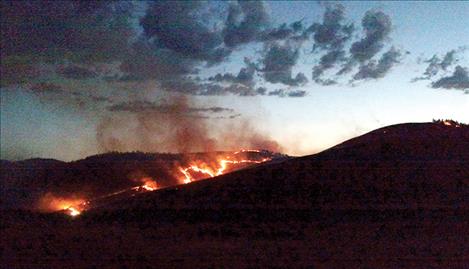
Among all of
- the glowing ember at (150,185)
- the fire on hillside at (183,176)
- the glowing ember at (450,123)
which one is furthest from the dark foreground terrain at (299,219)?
the glowing ember at (150,185)

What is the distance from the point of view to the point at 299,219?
21859 millimetres

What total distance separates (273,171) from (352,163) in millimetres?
4041

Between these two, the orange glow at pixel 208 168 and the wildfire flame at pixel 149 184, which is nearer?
the wildfire flame at pixel 149 184

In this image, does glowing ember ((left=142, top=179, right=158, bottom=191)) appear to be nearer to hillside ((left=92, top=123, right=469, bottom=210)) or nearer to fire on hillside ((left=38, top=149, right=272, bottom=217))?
fire on hillside ((left=38, top=149, right=272, bottom=217))

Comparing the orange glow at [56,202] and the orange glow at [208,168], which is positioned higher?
the orange glow at [208,168]

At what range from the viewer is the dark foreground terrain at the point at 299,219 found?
15953 mm

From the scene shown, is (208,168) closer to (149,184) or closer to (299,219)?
(149,184)

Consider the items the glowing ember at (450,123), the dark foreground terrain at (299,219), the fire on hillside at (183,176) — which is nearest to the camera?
the dark foreground terrain at (299,219)

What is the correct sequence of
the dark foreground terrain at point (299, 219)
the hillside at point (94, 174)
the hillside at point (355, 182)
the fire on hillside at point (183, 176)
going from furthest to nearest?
the hillside at point (94, 174) < the fire on hillside at point (183, 176) < the hillside at point (355, 182) < the dark foreground terrain at point (299, 219)

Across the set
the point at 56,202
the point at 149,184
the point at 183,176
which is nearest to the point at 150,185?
the point at 149,184

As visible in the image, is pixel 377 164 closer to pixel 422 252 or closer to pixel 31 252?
pixel 422 252

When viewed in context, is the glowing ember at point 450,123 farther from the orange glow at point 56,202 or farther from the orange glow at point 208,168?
the orange glow at point 56,202

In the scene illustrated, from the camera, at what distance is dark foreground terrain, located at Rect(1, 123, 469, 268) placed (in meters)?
16.0

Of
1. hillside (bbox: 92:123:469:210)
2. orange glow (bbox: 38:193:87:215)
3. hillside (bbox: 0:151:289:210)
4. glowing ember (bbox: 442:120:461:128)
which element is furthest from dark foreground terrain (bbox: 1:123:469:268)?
hillside (bbox: 0:151:289:210)
